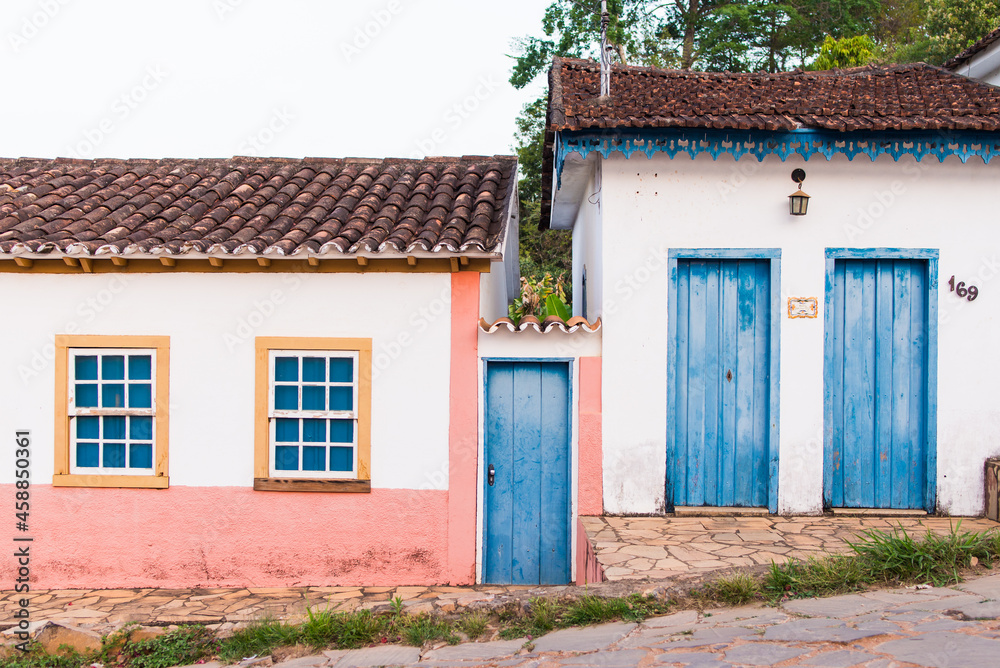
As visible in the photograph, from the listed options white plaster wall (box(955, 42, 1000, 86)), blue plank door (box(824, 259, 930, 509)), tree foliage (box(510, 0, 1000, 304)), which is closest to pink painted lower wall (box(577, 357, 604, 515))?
blue plank door (box(824, 259, 930, 509))

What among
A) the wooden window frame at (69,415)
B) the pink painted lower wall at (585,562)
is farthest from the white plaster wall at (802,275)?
the wooden window frame at (69,415)

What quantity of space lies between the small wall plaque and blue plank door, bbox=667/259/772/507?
216 mm

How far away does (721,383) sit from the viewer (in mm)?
7031

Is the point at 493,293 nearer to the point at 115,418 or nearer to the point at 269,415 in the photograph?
the point at 269,415

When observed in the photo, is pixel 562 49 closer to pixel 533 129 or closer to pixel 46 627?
pixel 533 129

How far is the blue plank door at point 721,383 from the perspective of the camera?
7.00 meters

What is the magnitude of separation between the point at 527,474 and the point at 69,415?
4620 millimetres

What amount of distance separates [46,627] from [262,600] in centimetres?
174

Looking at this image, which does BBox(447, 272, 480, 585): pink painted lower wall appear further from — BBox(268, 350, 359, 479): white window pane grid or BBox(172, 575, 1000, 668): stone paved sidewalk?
BBox(172, 575, 1000, 668): stone paved sidewalk

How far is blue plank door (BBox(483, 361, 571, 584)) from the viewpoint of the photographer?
281 inches

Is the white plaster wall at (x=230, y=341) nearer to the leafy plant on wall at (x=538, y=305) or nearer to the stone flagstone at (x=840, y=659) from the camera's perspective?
the leafy plant on wall at (x=538, y=305)

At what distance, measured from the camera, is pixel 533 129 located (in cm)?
2184

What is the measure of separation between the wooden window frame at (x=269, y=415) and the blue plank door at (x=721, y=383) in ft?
9.80

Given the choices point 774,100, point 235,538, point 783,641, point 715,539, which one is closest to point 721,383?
point 715,539
